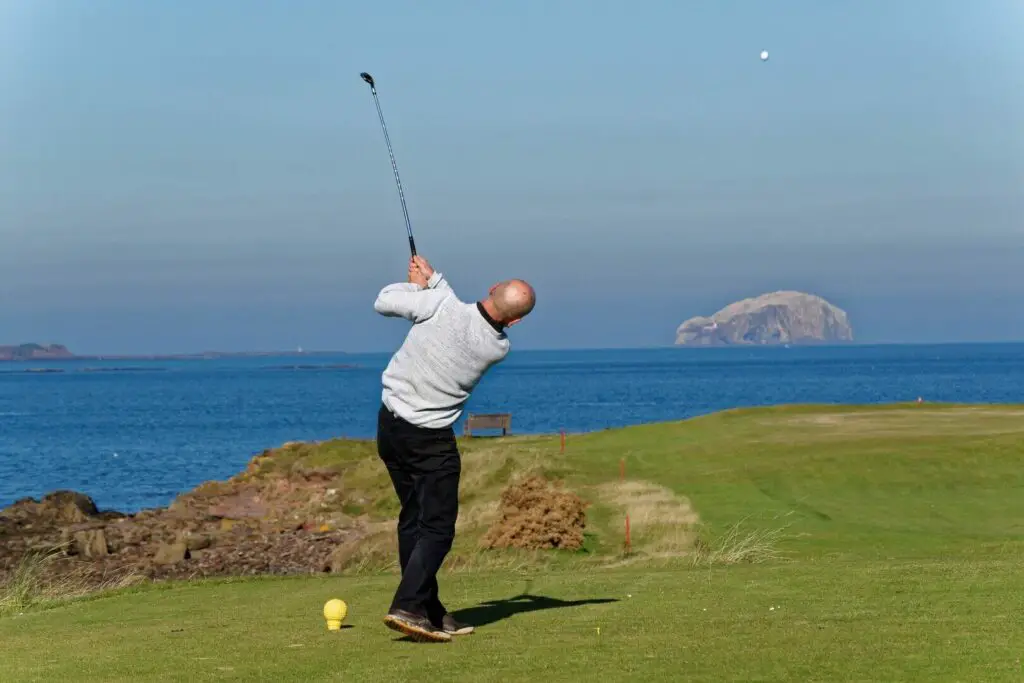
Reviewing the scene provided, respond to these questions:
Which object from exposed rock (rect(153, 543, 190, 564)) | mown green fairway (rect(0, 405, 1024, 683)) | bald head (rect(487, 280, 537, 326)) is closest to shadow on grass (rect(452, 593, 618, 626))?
mown green fairway (rect(0, 405, 1024, 683))

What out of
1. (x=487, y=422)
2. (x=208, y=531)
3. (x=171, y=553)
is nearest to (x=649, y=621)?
(x=171, y=553)

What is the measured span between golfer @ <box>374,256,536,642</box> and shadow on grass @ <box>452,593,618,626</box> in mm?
727

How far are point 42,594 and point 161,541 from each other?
1747cm

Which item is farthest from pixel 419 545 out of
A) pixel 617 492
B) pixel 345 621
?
pixel 617 492

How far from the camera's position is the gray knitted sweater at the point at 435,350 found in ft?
28.2

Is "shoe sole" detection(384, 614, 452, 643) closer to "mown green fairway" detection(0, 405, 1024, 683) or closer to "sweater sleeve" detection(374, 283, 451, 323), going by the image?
"mown green fairway" detection(0, 405, 1024, 683)

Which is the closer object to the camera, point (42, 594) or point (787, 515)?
point (42, 594)

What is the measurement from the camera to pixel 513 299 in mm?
8523

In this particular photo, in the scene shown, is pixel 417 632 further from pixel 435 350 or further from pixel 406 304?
pixel 406 304

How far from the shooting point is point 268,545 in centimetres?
3138

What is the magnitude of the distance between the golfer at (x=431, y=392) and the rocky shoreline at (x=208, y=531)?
550 inches

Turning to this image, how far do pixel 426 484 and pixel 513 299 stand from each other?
52.2 inches

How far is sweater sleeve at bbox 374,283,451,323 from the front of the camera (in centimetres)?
862

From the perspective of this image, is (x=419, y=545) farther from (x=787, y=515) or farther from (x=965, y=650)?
(x=787, y=515)
